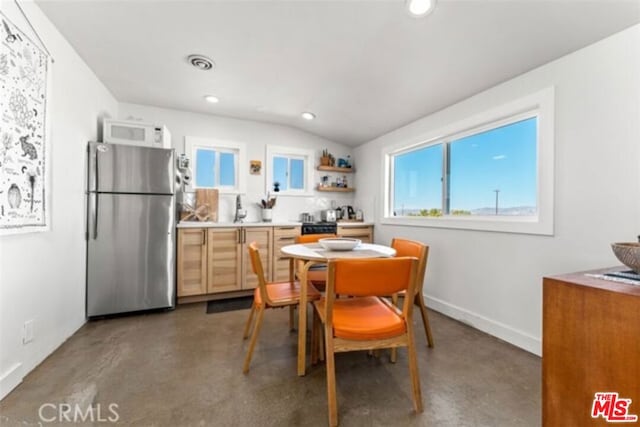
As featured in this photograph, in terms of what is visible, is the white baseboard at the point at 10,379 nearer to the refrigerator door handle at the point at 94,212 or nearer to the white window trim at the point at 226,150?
the refrigerator door handle at the point at 94,212

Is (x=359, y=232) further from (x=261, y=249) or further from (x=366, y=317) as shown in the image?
(x=366, y=317)

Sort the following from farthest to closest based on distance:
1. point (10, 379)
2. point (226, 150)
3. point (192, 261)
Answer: point (226, 150) < point (192, 261) < point (10, 379)

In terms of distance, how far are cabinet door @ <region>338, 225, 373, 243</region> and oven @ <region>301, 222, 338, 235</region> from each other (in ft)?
0.29

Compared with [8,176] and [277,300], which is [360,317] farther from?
[8,176]

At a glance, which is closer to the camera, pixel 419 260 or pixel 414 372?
pixel 414 372

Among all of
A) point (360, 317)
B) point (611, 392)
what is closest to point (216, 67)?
point (360, 317)

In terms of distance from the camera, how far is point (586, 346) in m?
1.07

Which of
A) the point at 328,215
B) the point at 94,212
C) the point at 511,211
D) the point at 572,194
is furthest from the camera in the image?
the point at 328,215

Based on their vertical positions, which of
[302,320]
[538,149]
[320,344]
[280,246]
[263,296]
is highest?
[538,149]

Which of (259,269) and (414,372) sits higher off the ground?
(259,269)

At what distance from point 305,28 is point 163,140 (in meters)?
1.87

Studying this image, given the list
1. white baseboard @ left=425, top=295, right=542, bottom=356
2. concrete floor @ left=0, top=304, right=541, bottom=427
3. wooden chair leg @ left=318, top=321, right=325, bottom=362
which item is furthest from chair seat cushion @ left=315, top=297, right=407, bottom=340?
white baseboard @ left=425, top=295, right=542, bottom=356

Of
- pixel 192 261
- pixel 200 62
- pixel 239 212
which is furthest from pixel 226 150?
pixel 192 261

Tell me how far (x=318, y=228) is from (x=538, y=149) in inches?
94.5
